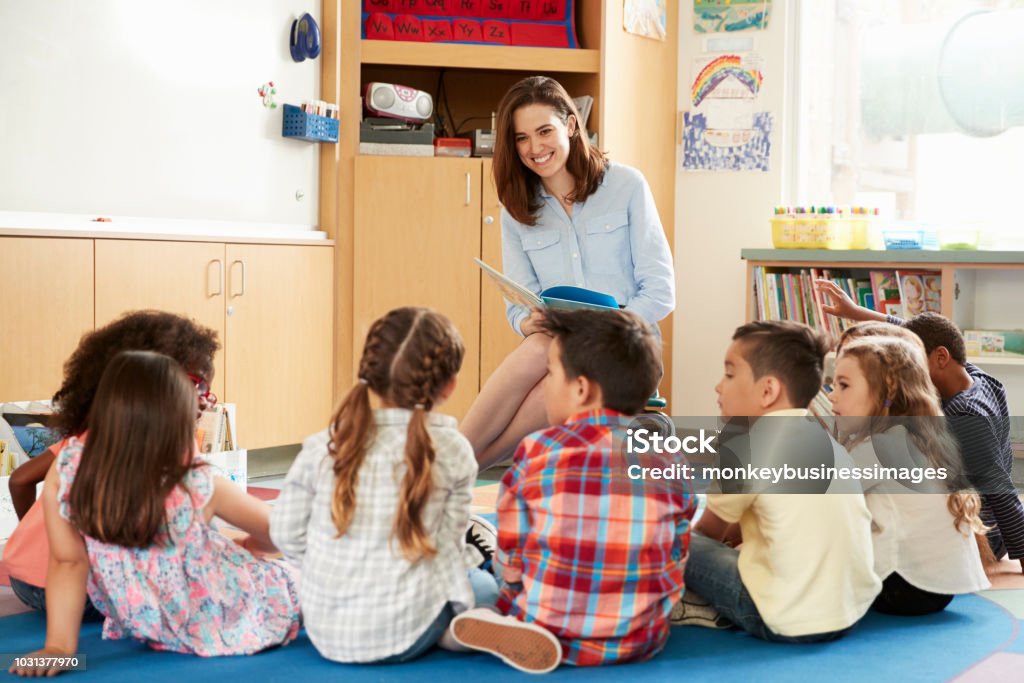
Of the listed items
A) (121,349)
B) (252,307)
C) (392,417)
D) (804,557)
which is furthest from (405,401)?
(252,307)

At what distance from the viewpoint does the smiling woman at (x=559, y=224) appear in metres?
2.61

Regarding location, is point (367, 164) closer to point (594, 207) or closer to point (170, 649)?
point (594, 207)

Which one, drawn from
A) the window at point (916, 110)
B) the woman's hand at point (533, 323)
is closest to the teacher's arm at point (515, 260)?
the woman's hand at point (533, 323)

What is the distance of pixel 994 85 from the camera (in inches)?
151

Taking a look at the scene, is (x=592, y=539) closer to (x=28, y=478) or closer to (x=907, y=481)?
(x=907, y=481)

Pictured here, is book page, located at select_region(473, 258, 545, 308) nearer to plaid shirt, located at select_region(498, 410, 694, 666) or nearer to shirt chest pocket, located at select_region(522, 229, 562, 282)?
shirt chest pocket, located at select_region(522, 229, 562, 282)

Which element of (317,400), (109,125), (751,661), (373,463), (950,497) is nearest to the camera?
(373,463)

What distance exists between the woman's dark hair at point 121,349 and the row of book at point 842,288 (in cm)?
Result: 207

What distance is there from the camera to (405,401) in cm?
171

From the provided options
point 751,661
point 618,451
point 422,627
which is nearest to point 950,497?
point 751,661

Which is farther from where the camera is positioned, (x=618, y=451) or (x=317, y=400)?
(x=317, y=400)

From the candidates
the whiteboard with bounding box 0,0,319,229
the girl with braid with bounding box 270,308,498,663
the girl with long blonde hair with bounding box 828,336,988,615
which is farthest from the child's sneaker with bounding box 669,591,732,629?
the whiteboard with bounding box 0,0,319,229

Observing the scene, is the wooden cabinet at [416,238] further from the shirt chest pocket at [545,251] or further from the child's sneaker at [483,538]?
the child's sneaker at [483,538]

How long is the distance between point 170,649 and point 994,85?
3302 mm
